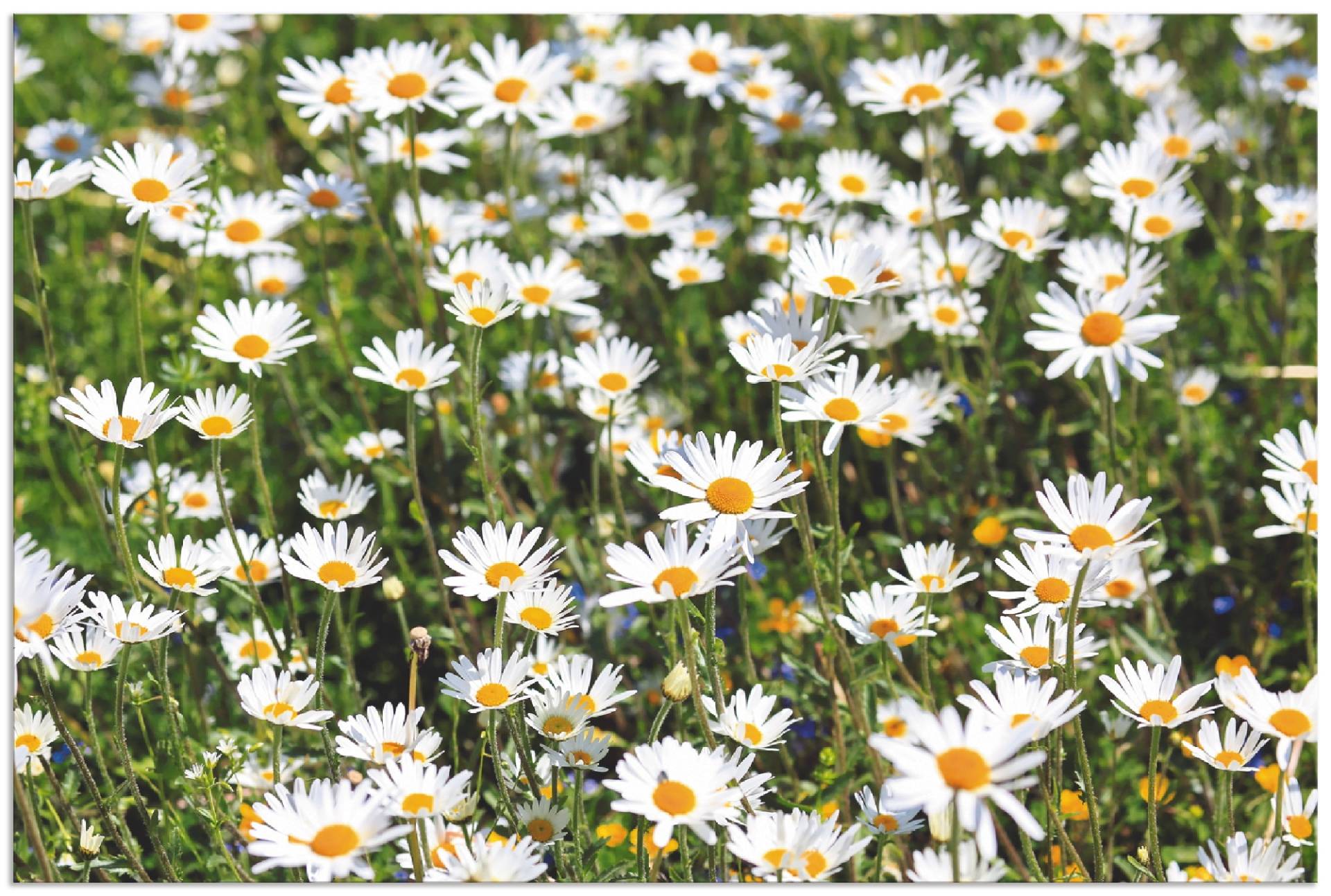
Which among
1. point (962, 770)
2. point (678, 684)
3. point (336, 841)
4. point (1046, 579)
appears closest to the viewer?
point (962, 770)

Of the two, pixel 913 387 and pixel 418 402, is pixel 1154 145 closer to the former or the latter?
pixel 913 387

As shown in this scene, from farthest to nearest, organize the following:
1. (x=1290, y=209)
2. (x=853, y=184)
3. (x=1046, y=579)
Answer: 1. (x=853, y=184)
2. (x=1290, y=209)
3. (x=1046, y=579)

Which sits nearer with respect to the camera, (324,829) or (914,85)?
(324,829)

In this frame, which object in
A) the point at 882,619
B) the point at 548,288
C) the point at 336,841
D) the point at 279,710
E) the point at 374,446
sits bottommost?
the point at 336,841

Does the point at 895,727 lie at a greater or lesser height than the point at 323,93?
lesser

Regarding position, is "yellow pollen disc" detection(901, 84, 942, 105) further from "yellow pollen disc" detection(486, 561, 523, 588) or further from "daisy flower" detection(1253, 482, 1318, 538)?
"yellow pollen disc" detection(486, 561, 523, 588)

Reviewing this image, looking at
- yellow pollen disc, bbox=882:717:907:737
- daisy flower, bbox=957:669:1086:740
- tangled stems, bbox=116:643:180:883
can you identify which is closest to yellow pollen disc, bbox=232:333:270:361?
tangled stems, bbox=116:643:180:883

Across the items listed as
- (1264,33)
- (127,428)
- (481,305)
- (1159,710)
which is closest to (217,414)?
(127,428)

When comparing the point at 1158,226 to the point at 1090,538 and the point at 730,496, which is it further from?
the point at 730,496
